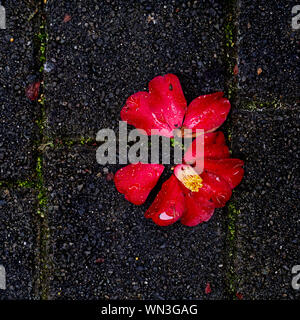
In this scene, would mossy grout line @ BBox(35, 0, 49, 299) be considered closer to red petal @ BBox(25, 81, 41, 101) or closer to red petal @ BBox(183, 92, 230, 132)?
red petal @ BBox(25, 81, 41, 101)

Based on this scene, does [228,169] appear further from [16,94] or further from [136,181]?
[16,94]

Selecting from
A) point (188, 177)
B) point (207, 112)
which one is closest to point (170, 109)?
point (207, 112)

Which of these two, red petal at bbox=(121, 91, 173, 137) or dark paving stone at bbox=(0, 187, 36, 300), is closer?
red petal at bbox=(121, 91, 173, 137)

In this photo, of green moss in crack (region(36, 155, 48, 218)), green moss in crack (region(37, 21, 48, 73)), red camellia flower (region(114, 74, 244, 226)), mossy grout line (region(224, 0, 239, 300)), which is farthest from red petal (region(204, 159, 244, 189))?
green moss in crack (region(37, 21, 48, 73))

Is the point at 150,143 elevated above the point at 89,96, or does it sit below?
below

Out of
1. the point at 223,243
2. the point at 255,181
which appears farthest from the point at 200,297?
the point at 255,181

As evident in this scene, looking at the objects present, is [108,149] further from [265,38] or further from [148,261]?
[265,38]
